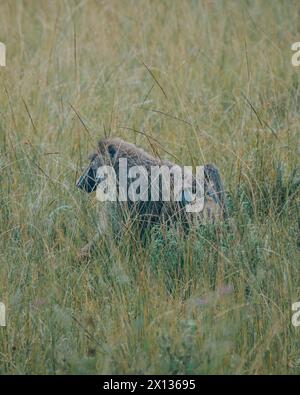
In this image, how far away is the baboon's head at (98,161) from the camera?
4.92 m

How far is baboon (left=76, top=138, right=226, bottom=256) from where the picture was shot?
188 inches

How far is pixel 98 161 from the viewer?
4973 mm

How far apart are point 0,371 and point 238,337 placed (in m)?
1.07

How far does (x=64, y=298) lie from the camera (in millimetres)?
4340
